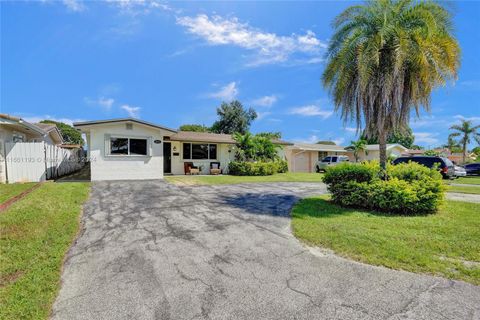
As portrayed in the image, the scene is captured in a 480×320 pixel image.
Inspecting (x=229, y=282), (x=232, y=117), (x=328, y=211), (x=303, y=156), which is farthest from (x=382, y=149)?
(x=232, y=117)

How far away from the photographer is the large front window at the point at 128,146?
13.1m

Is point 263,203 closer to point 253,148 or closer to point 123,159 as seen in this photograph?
point 123,159

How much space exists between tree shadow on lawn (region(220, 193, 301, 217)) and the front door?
957 cm

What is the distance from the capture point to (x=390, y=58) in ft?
23.9

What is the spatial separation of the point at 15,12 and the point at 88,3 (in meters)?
2.64

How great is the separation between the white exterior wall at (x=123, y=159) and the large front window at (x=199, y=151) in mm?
3577

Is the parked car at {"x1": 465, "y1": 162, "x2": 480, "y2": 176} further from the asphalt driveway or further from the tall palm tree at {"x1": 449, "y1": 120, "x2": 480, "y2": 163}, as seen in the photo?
the asphalt driveway

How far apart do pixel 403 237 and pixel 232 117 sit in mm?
34353

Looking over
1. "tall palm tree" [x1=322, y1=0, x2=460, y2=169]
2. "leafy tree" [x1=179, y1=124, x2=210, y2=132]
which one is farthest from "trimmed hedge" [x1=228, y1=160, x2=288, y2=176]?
"leafy tree" [x1=179, y1=124, x2=210, y2=132]

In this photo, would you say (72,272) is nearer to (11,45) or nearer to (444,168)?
(11,45)

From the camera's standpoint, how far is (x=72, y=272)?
11.0ft

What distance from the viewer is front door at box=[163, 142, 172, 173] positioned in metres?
17.4

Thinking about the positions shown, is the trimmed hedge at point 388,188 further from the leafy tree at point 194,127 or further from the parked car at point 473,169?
the leafy tree at point 194,127

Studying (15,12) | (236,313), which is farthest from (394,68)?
(15,12)
